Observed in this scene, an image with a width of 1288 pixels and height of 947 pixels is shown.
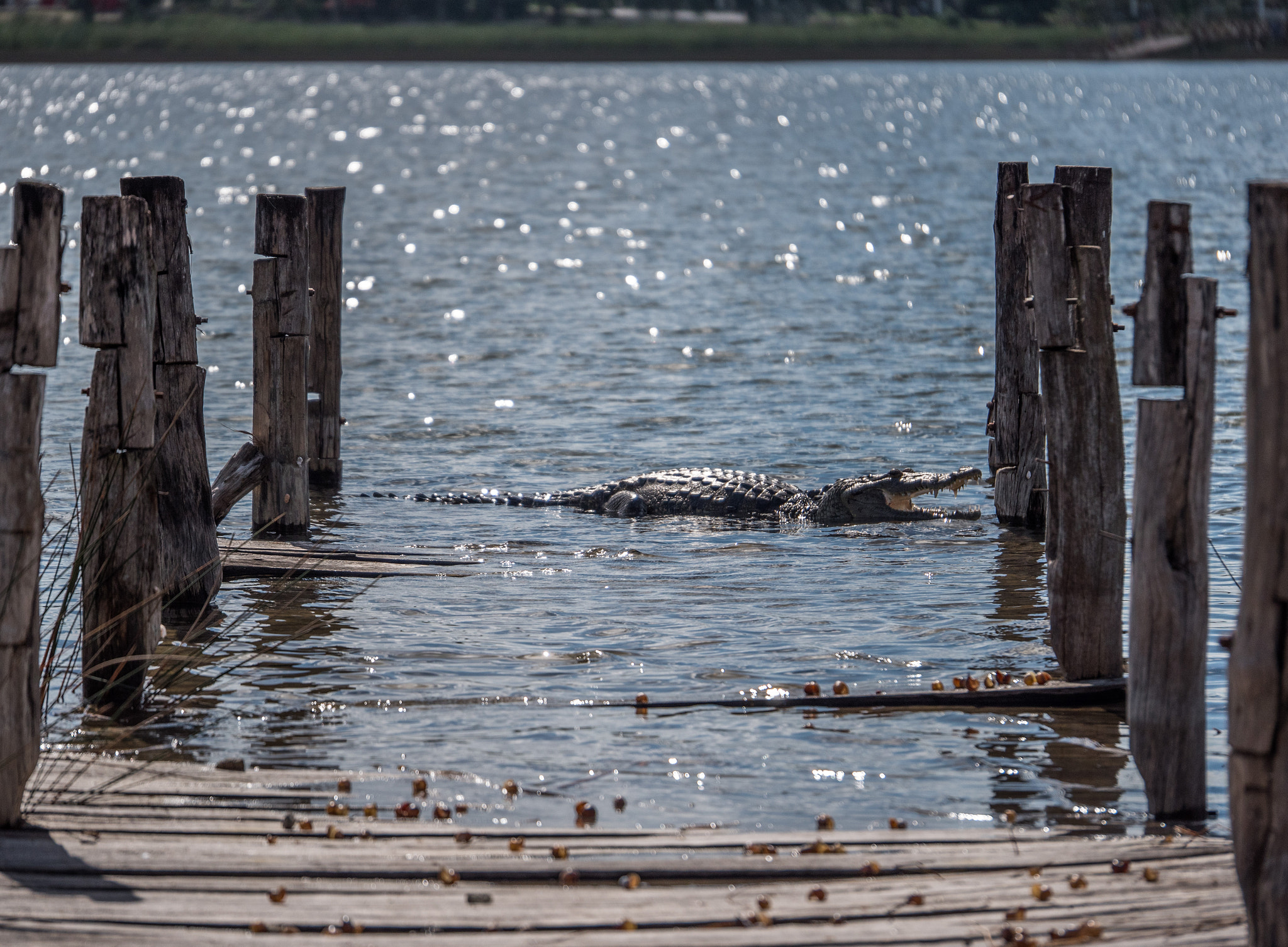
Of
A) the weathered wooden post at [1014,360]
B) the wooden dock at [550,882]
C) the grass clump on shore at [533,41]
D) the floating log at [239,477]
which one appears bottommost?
the wooden dock at [550,882]

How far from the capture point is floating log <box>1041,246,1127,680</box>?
274 inches

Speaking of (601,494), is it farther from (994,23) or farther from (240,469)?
(994,23)

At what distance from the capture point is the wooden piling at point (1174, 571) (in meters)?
5.19

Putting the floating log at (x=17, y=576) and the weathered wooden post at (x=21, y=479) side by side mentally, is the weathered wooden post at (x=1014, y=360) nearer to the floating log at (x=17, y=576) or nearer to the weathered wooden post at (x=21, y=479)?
the weathered wooden post at (x=21, y=479)

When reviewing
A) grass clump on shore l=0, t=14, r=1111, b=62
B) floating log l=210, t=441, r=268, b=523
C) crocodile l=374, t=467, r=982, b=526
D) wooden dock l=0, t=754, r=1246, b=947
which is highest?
grass clump on shore l=0, t=14, r=1111, b=62

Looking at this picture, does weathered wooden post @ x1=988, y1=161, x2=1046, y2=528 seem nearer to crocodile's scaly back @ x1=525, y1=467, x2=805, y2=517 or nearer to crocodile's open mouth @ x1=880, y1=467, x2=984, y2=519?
crocodile's open mouth @ x1=880, y1=467, x2=984, y2=519

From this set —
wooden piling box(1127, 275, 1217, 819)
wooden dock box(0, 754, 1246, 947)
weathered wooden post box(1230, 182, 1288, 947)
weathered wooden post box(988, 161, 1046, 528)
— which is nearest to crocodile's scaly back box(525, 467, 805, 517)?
weathered wooden post box(988, 161, 1046, 528)

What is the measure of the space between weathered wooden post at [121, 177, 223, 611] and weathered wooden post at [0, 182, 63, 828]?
2.53m

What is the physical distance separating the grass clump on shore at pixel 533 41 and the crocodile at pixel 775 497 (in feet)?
269

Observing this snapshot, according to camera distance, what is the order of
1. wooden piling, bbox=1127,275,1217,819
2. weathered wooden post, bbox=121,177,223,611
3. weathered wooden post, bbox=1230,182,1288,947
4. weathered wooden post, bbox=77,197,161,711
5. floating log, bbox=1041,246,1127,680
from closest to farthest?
weathered wooden post, bbox=1230,182,1288,947 < wooden piling, bbox=1127,275,1217,819 < weathered wooden post, bbox=77,197,161,711 < floating log, bbox=1041,246,1127,680 < weathered wooden post, bbox=121,177,223,611

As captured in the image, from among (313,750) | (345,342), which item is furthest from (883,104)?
(313,750)

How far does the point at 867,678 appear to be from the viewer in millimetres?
7883

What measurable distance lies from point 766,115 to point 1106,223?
74.4 meters

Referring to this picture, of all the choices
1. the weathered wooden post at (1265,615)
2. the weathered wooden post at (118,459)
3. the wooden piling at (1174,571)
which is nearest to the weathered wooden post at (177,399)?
the weathered wooden post at (118,459)
